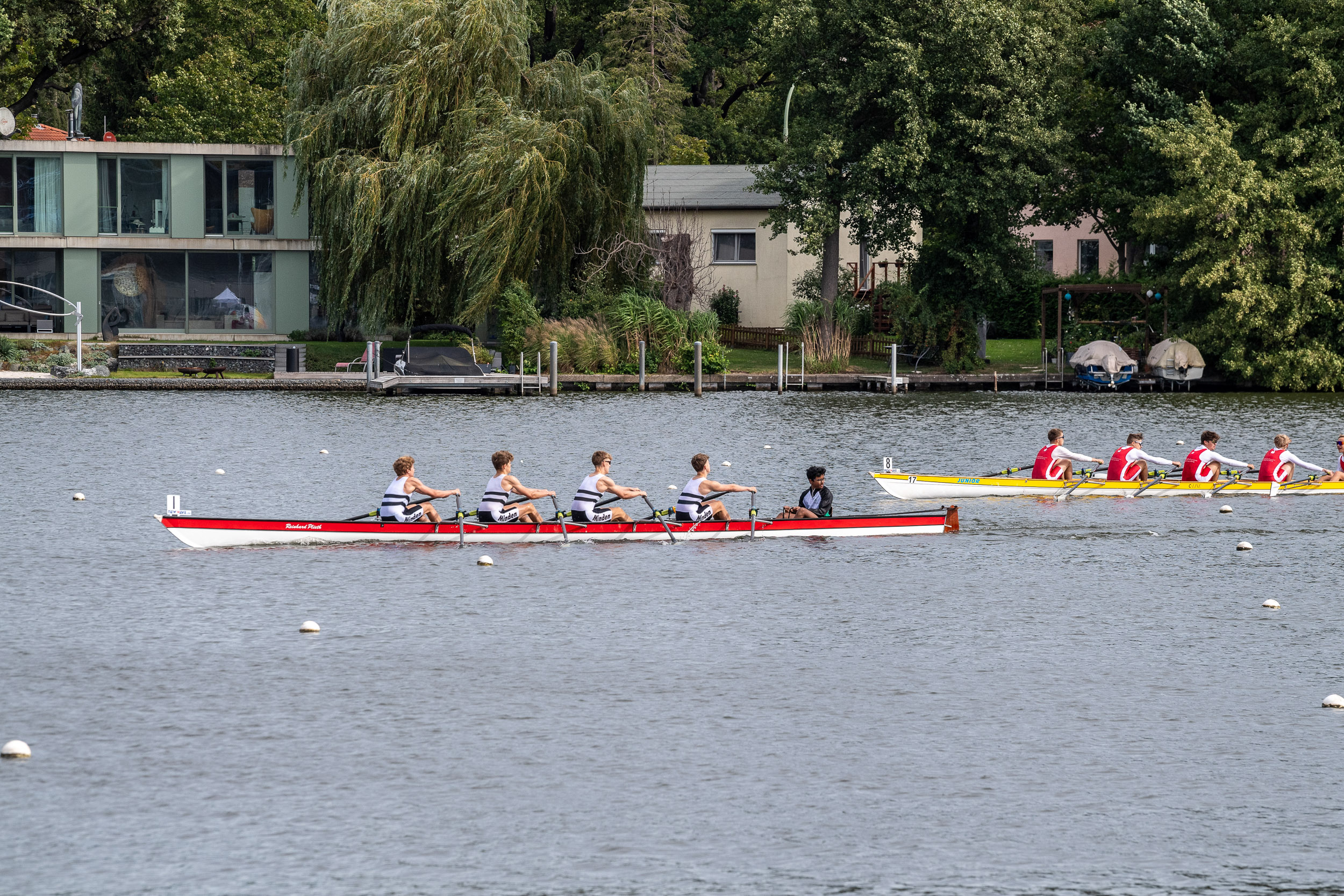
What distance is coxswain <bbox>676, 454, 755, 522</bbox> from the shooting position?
23.9m

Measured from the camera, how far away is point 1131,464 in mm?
29078

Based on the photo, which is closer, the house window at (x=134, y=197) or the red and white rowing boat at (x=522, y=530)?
the red and white rowing boat at (x=522, y=530)

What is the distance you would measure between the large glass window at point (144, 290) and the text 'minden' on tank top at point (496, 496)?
4082 cm

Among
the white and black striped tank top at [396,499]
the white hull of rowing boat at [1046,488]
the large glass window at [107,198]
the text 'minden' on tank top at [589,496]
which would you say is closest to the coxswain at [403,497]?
the white and black striped tank top at [396,499]

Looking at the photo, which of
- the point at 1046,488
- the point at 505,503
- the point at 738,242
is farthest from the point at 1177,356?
the point at 505,503

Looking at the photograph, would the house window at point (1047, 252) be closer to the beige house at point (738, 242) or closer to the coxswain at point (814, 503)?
the beige house at point (738, 242)

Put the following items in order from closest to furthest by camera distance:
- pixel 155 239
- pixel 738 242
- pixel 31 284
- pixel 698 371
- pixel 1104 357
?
pixel 698 371, pixel 1104 357, pixel 31 284, pixel 155 239, pixel 738 242

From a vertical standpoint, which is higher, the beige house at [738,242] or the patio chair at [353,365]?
the beige house at [738,242]

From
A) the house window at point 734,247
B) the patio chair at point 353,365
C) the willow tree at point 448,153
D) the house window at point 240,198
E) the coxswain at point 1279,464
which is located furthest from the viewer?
the house window at point 734,247

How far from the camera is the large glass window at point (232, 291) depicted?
60.5 metres

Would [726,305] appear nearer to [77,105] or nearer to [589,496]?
[77,105]

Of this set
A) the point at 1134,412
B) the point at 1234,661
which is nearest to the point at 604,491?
the point at 1234,661

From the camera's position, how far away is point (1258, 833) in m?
11.6

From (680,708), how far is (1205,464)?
1748 centimetres
